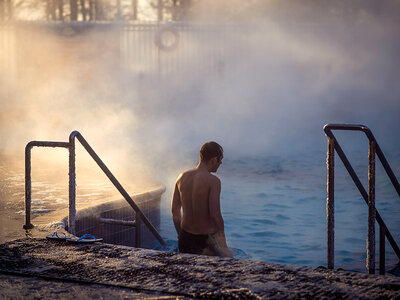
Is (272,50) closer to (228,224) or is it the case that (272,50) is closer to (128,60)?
(128,60)

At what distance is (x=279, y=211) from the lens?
979 cm

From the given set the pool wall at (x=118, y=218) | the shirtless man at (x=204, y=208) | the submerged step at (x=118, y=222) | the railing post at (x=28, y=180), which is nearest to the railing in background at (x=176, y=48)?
the pool wall at (x=118, y=218)

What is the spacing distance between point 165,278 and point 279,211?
6876 mm

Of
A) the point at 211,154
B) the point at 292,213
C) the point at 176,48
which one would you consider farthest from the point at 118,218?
the point at 176,48

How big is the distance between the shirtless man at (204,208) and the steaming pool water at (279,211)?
1.34m

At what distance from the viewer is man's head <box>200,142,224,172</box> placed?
414 centimetres

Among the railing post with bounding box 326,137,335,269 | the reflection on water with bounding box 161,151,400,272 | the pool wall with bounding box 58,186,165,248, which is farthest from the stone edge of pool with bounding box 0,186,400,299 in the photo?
the reflection on water with bounding box 161,151,400,272

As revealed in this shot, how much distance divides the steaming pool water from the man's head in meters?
1.58

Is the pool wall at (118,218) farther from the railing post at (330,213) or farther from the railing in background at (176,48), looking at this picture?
the railing in background at (176,48)

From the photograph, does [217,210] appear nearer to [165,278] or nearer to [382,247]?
[165,278]

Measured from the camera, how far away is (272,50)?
18.7m

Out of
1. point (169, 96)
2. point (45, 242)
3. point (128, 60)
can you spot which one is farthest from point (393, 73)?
point (45, 242)

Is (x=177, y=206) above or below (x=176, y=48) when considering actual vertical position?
below

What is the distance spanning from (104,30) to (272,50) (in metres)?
5.63
